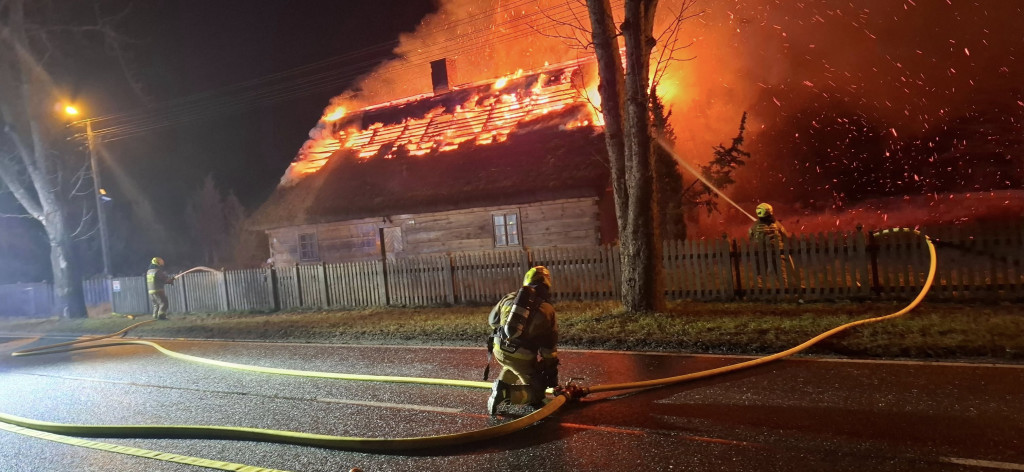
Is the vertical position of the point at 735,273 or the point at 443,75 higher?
the point at 443,75

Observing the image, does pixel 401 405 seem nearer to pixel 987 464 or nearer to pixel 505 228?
pixel 987 464

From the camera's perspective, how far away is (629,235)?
34.8ft

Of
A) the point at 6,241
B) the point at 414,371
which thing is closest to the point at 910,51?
the point at 414,371

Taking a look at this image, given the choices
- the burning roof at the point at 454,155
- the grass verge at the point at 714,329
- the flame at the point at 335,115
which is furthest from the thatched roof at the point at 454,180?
the grass verge at the point at 714,329

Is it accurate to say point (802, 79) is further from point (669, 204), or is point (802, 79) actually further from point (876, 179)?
point (669, 204)

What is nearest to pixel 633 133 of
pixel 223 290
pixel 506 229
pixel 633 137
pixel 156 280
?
pixel 633 137

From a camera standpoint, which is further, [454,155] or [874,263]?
[454,155]

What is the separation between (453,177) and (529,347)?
571 inches

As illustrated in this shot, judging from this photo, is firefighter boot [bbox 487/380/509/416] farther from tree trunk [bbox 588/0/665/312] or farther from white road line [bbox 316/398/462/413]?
tree trunk [bbox 588/0/665/312]

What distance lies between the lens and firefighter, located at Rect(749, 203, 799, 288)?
36.8ft

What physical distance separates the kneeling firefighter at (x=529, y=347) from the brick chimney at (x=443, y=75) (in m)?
20.0

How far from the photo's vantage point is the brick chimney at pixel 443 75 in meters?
24.7

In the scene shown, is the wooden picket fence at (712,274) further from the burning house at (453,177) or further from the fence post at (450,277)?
the burning house at (453,177)

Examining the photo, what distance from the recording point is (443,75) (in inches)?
974
